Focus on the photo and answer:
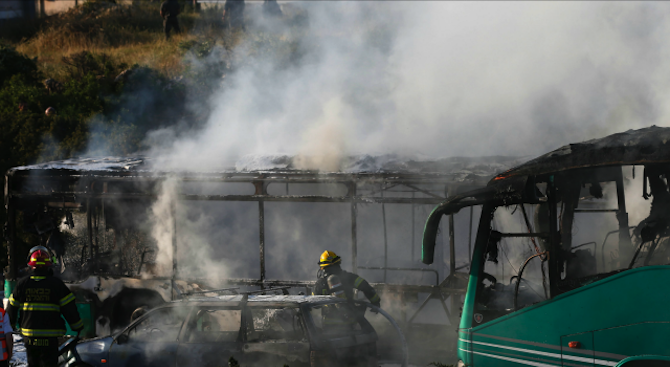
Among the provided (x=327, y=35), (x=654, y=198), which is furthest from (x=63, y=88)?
(x=654, y=198)

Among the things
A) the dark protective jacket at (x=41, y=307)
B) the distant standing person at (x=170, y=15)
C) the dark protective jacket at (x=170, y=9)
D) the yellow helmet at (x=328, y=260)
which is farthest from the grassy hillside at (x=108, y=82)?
the yellow helmet at (x=328, y=260)

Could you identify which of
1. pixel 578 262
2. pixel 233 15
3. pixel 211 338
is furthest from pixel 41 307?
pixel 233 15

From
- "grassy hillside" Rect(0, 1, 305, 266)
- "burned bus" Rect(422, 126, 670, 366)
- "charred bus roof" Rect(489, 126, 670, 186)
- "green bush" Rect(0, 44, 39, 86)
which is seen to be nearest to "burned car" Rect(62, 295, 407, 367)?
"burned bus" Rect(422, 126, 670, 366)

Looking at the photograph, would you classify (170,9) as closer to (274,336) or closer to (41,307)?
(41,307)

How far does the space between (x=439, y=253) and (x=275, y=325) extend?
403cm

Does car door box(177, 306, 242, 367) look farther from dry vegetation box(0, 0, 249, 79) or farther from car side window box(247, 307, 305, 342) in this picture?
dry vegetation box(0, 0, 249, 79)

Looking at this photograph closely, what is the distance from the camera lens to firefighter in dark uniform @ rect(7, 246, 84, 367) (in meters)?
5.90

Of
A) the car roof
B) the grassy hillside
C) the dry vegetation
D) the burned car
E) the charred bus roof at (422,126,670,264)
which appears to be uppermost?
the dry vegetation

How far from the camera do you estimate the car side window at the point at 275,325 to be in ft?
19.7

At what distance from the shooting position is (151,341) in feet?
20.0

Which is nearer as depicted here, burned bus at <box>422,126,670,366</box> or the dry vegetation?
burned bus at <box>422,126,670,366</box>

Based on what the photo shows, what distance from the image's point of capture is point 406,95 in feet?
54.7

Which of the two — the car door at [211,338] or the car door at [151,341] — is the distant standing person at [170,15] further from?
the car door at [211,338]

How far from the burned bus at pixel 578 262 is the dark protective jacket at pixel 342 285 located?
167 centimetres
